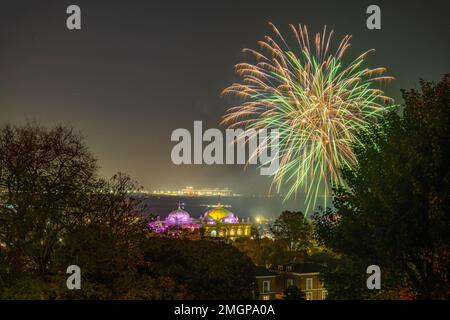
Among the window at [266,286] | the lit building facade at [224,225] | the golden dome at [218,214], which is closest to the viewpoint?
the window at [266,286]

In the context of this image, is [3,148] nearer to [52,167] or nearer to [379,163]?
[52,167]

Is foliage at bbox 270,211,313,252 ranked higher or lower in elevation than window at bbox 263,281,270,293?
higher

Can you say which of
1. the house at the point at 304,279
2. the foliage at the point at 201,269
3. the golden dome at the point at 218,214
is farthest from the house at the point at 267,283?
the golden dome at the point at 218,214

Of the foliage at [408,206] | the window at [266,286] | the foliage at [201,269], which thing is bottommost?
the window at [266,286]

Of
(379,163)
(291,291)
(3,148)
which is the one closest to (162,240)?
(291,291)

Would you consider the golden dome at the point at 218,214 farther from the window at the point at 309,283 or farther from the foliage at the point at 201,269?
the foliage at the point at 201,269

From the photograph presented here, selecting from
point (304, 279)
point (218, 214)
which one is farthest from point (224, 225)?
point (304, 279)

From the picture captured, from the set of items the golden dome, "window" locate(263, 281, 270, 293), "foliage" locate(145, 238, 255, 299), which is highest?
the golden dome

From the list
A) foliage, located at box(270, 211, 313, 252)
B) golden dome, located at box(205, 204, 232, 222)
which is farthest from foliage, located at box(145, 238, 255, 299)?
golden dome, located at box(205, 204, 232, 222)

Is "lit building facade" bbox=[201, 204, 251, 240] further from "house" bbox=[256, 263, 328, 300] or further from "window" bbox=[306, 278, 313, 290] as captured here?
"window" bbox=[306, 278, 313, 290]

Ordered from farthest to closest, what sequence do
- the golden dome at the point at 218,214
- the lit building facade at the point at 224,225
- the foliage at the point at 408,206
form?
the golden dome at the point at 218,214 < the lit building facade at the point at 224,225 < the foliage at the point at 408,206
